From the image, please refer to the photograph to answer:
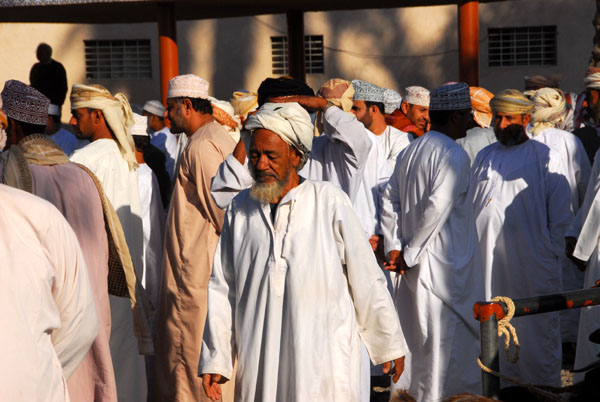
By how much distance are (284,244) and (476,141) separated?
4324mm

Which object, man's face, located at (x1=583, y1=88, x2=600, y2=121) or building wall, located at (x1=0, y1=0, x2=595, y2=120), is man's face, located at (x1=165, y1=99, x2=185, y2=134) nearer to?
man's face, located at (x1=583, y1=88, x2=600, y2=121)

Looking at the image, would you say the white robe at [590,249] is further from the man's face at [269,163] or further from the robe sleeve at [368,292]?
the man's face at [269,163]

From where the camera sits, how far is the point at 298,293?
12.3ft

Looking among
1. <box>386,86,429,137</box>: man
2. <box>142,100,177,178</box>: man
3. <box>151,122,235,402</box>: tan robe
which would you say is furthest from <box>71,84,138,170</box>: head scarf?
<box>142,100,177,178</box>: man

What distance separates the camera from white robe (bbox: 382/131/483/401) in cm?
551

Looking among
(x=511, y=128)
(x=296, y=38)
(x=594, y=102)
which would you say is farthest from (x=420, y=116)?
(x=296, y=38)

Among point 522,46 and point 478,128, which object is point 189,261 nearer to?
point 478,128

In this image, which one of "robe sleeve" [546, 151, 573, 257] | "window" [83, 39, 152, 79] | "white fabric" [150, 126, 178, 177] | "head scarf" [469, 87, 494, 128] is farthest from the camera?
"window" [83, 39, 152, 79]

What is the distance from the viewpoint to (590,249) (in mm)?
5543

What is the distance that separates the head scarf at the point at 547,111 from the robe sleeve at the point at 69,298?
5401 mm

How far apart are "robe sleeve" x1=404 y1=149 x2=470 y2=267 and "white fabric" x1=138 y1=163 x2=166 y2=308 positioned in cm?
201

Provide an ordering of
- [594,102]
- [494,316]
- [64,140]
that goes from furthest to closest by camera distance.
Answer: [64,140]
[594,102]
[494,316]

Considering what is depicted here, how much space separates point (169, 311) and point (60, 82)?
808cm

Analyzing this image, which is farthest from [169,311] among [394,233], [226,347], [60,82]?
[60,82]
